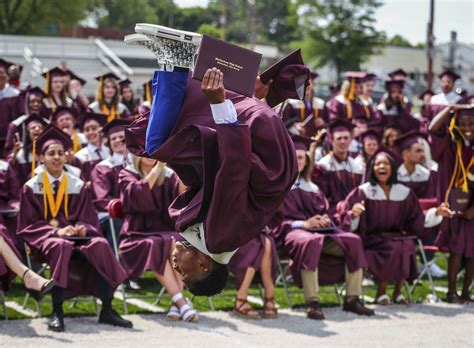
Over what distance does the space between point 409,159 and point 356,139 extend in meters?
2.31

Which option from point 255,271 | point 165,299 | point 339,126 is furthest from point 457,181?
point 165,299

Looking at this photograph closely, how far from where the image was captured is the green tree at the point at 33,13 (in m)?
41.1

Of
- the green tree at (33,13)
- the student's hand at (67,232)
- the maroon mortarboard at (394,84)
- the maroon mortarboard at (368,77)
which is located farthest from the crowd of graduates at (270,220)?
the green tree at (33,13)

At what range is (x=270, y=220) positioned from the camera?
25.0 feet

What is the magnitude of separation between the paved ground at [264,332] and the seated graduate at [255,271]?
13 centimetres

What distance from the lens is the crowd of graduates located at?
8172 mm

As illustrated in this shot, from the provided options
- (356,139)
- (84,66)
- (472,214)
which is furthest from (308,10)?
(472,214)

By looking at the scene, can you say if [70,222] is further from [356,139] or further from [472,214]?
[356,139]

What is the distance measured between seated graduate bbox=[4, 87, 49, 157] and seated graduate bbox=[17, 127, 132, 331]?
1.51 meters

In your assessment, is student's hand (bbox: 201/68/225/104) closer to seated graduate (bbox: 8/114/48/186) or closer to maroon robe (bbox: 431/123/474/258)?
seated graduate (bbox: 8/114/48/186)

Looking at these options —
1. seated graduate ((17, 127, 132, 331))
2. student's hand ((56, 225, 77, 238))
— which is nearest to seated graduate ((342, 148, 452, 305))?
seated graduate ((17, 127, 132, 331))

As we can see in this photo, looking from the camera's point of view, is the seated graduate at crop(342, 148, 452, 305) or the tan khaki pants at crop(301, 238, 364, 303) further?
the seated graduate at crop(342, 148, 452, 305)

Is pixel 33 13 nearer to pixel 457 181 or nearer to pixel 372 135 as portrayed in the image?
pixel 372 135

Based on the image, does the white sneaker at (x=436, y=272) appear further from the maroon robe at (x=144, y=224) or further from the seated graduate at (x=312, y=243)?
the maroon robe at (x=144, y=224)
